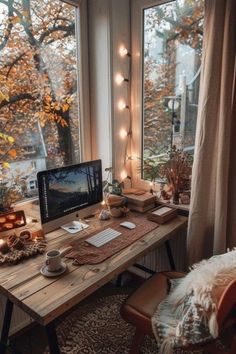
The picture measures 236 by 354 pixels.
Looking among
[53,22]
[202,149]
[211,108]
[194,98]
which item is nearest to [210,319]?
[202,149]

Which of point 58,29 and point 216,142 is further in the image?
point 58,29

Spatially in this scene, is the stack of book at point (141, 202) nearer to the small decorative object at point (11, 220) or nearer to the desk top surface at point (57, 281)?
the desk top surface at point (57, 281)

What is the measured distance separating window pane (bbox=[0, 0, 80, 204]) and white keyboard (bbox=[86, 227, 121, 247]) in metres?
0.63

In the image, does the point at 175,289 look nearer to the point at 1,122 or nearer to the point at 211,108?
the point at 211,108

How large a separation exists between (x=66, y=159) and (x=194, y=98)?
1.04m

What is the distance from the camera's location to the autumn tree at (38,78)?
5.60ft

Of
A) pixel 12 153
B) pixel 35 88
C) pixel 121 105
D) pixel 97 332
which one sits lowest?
pixel 97 332

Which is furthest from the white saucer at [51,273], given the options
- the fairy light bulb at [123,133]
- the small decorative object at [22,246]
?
the fairy light bulb at [123,133]

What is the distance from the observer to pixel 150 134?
2.20 metres

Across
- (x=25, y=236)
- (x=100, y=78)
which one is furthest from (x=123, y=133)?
(x=25, y=236)

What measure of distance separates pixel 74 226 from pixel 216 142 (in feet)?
3.31

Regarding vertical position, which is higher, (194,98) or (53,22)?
(53,22)

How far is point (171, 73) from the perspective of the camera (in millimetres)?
2008

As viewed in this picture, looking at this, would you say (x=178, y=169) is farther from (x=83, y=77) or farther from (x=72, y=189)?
(x=83, y=77)
